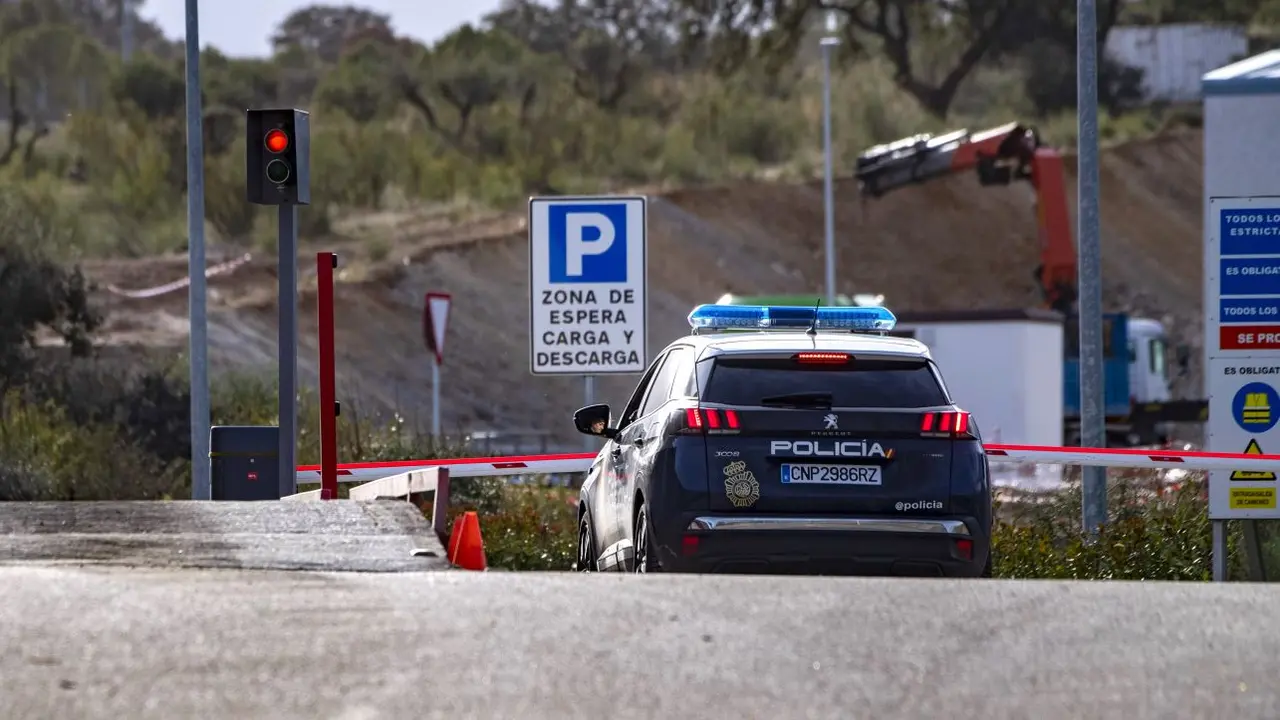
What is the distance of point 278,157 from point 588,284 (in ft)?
9.67

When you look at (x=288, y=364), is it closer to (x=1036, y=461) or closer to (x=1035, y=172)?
(x=1036, y=461)

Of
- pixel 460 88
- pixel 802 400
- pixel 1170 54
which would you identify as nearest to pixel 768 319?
pixel 802 400

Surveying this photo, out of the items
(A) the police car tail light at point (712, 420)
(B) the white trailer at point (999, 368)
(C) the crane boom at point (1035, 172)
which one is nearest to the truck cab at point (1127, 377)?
(C) the crane boom at point (1035, 172)

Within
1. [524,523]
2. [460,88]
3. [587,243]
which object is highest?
[460,88]

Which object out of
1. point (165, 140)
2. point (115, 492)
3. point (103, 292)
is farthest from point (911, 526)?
point (165, 140)

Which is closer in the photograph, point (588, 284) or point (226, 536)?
point (226, 536)

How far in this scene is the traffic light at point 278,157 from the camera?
16.0 m

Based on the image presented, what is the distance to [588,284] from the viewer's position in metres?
17.9

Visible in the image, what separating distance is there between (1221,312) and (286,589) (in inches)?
350

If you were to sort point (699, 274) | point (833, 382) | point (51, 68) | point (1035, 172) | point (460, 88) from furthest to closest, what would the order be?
point (51, 68) < point (460, 88) < point (699, 274) < point (1035, 172) < point (833, 382)

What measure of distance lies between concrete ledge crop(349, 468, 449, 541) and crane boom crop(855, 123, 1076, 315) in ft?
109

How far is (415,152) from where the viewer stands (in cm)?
5784

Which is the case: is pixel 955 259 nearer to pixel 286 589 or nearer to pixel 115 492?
pixel 115 492

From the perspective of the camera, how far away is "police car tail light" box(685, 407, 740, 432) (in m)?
11.3
